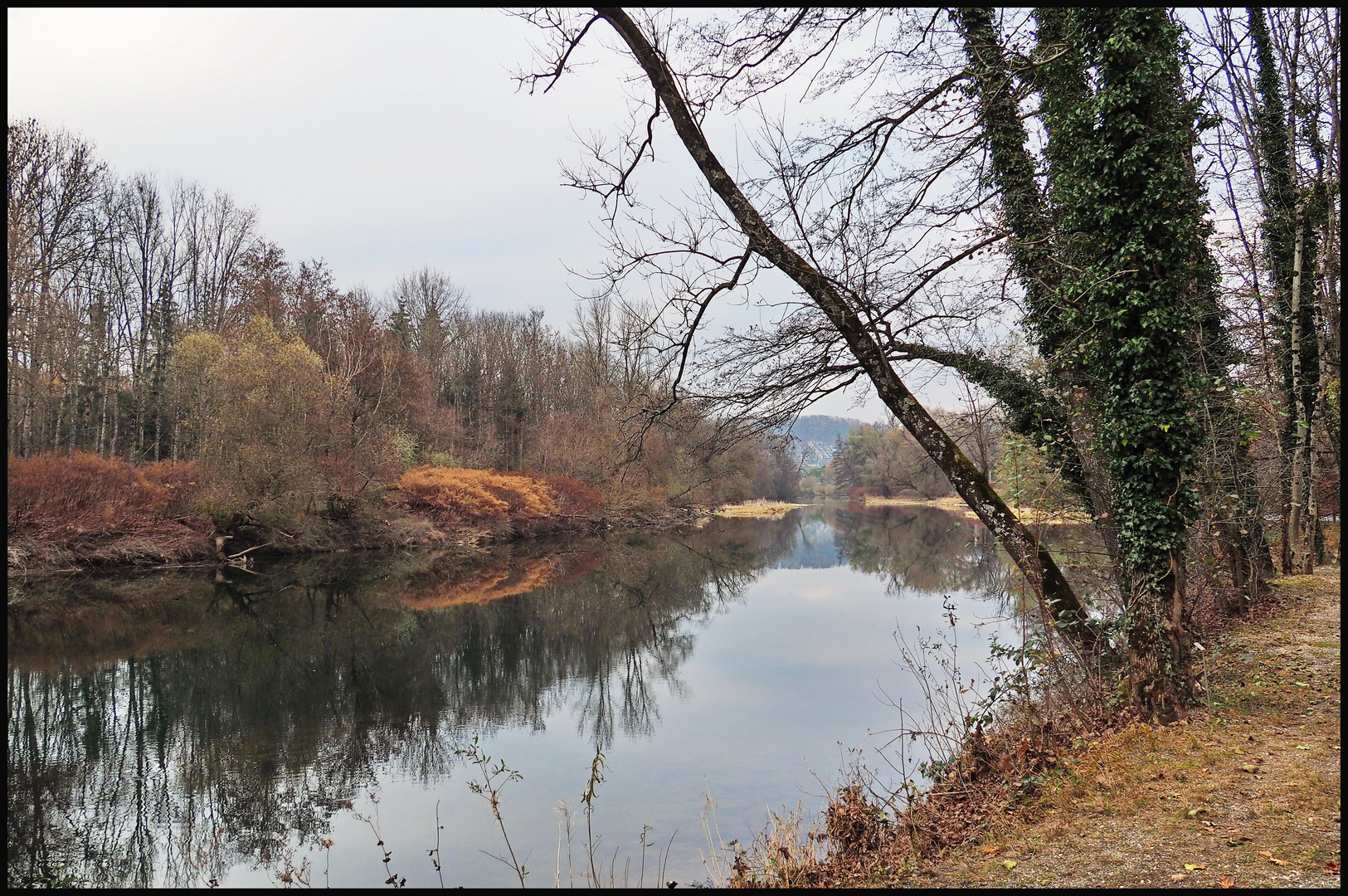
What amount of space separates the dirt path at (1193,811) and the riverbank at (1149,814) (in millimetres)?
11

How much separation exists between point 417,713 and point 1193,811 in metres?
8.39

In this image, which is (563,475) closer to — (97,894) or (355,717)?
(355,717)

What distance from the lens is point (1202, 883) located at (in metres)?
3.63

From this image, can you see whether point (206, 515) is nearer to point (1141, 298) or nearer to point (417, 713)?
point (417, 713)

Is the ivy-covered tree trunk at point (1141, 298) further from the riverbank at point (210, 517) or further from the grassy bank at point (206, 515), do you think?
the grassy bank at point (206, 515)

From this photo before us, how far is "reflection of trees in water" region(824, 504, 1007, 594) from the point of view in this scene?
59.7ft

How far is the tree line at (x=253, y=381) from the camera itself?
20516mm

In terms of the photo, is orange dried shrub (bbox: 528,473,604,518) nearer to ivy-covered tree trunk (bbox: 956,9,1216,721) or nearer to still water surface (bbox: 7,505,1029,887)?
still water surface (bbox: 7,505,1029,887)

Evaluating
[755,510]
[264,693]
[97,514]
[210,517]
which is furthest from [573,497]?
[264,693]

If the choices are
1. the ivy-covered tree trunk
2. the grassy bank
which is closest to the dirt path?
the ivy-covered tree trunk

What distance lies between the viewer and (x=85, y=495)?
1872cm

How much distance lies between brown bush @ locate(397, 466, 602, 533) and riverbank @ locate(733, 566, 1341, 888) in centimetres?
2531

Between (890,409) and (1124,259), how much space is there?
226 cm

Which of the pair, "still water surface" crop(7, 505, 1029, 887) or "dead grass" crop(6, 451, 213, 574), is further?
"dead grass" crop(6, 451, 213, 574)
